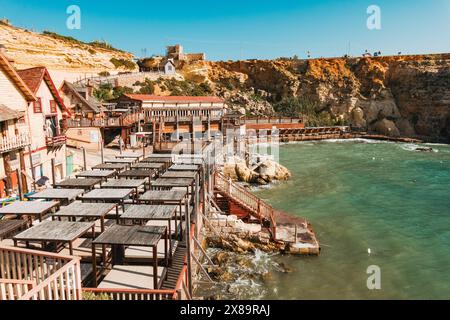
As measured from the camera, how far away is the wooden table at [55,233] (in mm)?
11906

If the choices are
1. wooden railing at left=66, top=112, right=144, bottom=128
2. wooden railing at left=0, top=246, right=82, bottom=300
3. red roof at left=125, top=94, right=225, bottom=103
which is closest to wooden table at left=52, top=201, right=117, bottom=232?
wooden railing at left=0, top=246, right=82, bottom=300

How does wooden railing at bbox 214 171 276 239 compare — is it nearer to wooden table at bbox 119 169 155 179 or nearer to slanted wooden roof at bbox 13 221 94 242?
wooden table at bbox 119 169 155 179

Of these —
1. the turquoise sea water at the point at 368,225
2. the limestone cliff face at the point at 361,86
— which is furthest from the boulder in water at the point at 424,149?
the limestone cliff face at the point at 361,86

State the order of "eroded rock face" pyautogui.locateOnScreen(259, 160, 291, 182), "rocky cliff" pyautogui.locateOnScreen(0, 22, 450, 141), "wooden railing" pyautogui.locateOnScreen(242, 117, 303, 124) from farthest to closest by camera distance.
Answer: "rocky cliff" pyautogui.locateOnScreen(0, 22, 450, 141)
"wooden railing" pyautogui.locateOnScreen(242, 117, 303, 124)
"eroded rock face" pyautogui.locateOnScreen(259, 160, 291, 182)

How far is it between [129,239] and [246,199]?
14752 millimetres

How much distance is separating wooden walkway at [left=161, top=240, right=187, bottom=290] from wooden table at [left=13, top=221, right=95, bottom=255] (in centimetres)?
362

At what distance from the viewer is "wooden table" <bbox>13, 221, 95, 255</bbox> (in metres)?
11.9

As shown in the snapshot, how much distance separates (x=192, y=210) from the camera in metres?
18.9

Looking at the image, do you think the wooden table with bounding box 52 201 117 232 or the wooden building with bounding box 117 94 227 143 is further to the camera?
the wooden building with bounding box 117 94 227 143
